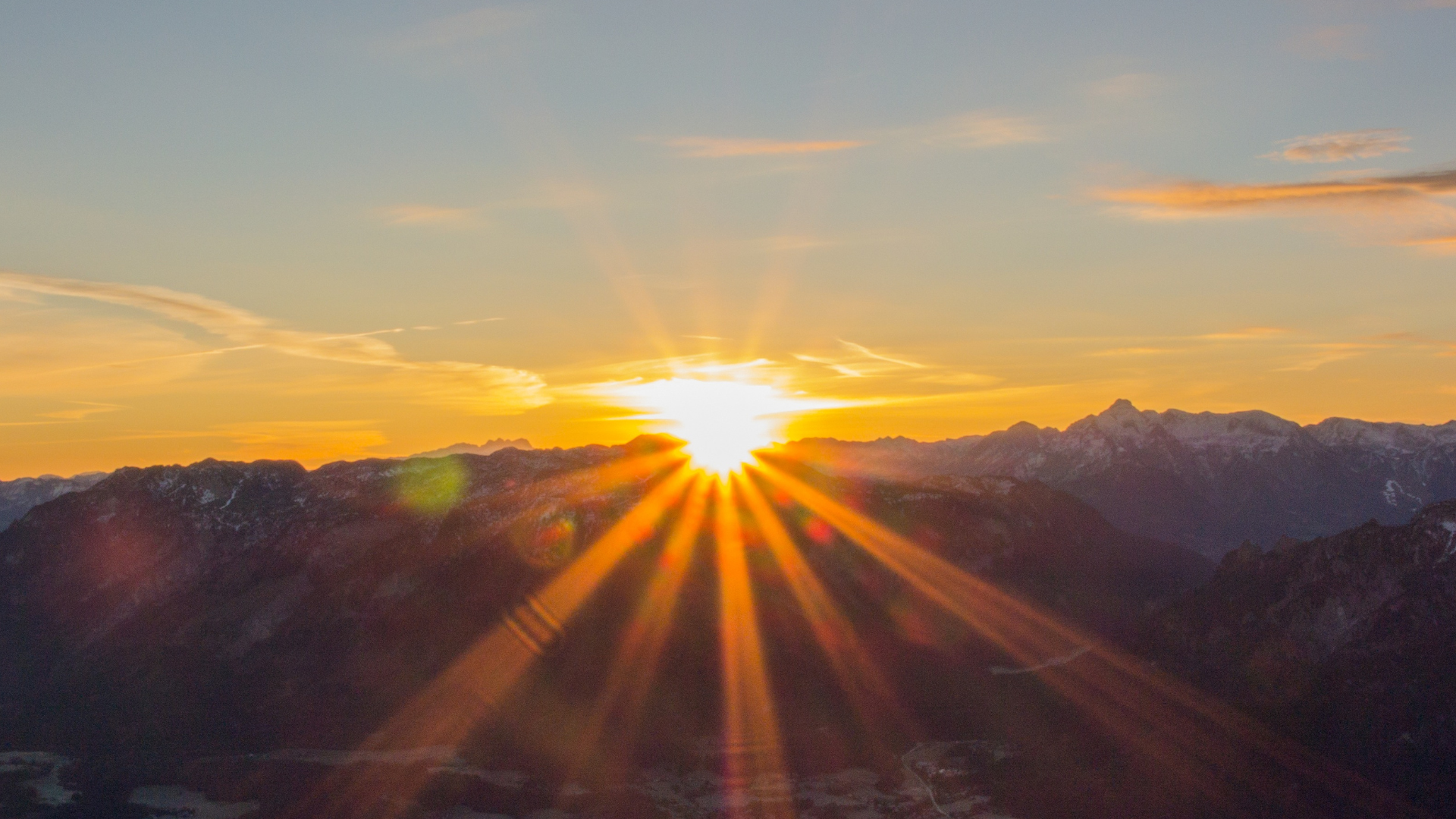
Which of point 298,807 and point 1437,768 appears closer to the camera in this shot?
point 1437,768

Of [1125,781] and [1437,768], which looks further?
[1125,781]

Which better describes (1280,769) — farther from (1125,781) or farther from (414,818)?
(414,818)

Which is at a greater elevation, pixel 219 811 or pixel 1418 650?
pixel 1418 650

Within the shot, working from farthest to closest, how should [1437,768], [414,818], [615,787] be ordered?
[615,787]
[414,818]
[1437,768]

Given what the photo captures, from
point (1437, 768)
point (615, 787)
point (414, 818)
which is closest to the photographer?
point (1437, 768)

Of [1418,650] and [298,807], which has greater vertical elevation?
[1418,650]

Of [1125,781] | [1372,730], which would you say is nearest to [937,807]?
[1125,781]

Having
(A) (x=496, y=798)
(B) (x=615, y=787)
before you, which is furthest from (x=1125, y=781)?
(A) (x=496, y=798)

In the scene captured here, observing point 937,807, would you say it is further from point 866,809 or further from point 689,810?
point 689,810
